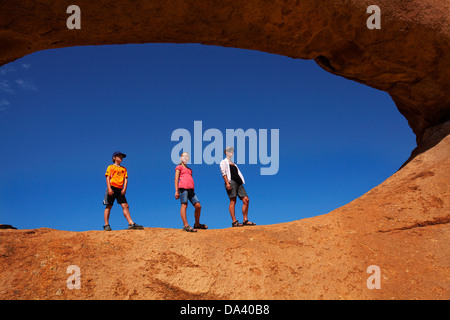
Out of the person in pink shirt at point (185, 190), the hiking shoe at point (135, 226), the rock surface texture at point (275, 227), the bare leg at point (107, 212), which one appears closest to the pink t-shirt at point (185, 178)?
the person in pink shirt at point (185, 190)

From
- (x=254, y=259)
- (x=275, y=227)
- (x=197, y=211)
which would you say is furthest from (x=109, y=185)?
(x=275, y=227)

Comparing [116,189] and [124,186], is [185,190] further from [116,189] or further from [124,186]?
[116,189]

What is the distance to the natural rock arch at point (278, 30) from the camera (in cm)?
570

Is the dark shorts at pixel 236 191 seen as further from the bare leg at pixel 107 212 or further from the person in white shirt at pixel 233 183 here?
the bare leg at pixel 107 212

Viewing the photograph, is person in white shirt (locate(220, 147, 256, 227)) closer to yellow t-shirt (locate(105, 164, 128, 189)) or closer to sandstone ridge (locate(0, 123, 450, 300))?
sandstone ridge (locate(0, 123, 450, 300))

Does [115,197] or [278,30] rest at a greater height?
[278,30]

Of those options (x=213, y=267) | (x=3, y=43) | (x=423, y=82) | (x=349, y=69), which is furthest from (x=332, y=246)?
(x=3, y=43)

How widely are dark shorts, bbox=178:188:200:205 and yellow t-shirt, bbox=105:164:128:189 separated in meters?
1.16

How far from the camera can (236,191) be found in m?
6.77

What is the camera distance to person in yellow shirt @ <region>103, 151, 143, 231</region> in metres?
6.12

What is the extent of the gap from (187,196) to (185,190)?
0.39 ft

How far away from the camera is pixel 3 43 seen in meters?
6.02

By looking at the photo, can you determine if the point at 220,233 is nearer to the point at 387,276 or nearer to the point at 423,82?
the point at 387,276
